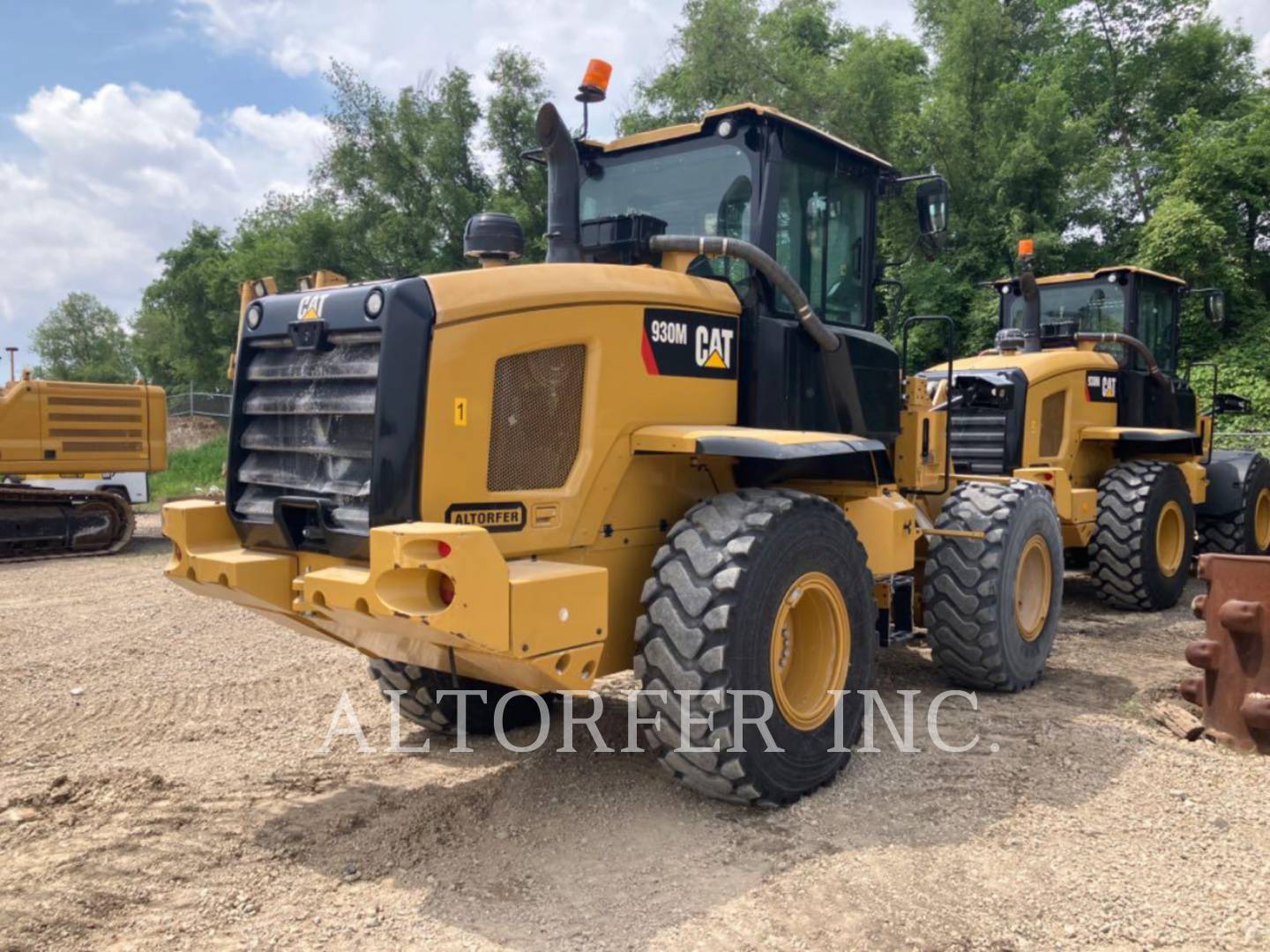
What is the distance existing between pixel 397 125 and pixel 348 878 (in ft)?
95.6

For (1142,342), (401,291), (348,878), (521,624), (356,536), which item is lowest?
(348,878)

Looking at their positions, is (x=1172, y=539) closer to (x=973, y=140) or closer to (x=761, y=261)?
(x=761, y=261)

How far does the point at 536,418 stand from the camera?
13.1 feet

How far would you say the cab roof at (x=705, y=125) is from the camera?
4.82 m

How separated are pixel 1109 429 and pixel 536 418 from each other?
6.62m

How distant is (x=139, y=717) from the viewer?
19.2 feet

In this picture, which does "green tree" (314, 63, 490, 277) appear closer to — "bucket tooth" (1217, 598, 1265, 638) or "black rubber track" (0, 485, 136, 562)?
"black rubber track" (0, 485, 136, 562)

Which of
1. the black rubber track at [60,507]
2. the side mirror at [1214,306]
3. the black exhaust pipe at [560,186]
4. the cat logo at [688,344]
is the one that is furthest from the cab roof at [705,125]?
the black rubber track at [60,507]

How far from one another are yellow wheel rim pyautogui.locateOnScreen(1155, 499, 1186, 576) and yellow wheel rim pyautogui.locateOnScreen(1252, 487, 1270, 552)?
2620 mm

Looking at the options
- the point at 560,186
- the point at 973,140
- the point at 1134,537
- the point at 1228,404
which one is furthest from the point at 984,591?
the point at 973,140

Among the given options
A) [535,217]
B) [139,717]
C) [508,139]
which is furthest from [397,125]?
[139,717]

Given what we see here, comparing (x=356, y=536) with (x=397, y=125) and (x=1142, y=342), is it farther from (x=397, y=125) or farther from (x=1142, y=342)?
(x=397, y=125)

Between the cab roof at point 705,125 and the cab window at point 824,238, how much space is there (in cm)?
15

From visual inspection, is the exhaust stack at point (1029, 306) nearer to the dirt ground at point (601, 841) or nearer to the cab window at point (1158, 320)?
the cab window at point (1158, 320)
